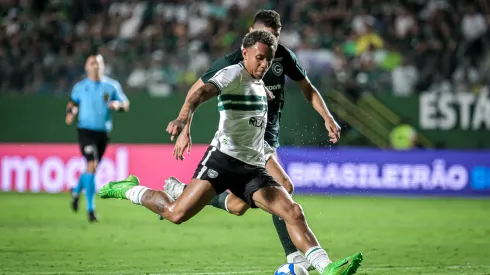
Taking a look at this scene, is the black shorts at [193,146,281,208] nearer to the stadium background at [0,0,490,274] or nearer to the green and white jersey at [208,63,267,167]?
the green and white jersey at [208,63,267,167]

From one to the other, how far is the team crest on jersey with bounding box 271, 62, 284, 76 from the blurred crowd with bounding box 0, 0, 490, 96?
38.4 feet

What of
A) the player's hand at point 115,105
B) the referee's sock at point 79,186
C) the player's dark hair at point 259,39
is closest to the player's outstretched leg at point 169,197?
the player's dark hair at point 259,39

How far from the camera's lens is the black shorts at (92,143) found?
580 inches

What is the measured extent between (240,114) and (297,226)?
105 cm

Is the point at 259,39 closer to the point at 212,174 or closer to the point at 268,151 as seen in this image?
the point at 212,174

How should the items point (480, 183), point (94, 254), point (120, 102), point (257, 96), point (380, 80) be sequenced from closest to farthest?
point (257, 96) → point (94, 254) → point (120, 102) → point (480, 183) → point (380, 80)

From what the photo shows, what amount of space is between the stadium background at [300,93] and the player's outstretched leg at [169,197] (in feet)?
26.0

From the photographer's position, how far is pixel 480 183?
19.3 metres

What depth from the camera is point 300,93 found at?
20.6 m

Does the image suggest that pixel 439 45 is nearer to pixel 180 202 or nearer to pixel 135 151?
pixel 135 151

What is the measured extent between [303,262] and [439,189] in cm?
1135

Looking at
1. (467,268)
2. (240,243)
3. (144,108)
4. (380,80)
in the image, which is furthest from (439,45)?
(467,268)

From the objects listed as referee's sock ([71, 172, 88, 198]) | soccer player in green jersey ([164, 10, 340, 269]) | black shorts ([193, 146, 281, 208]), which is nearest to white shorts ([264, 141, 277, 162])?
soccer player in green jersey ([164, 10, 340, 269])

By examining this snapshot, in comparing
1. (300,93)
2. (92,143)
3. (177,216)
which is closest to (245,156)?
(177,216)
